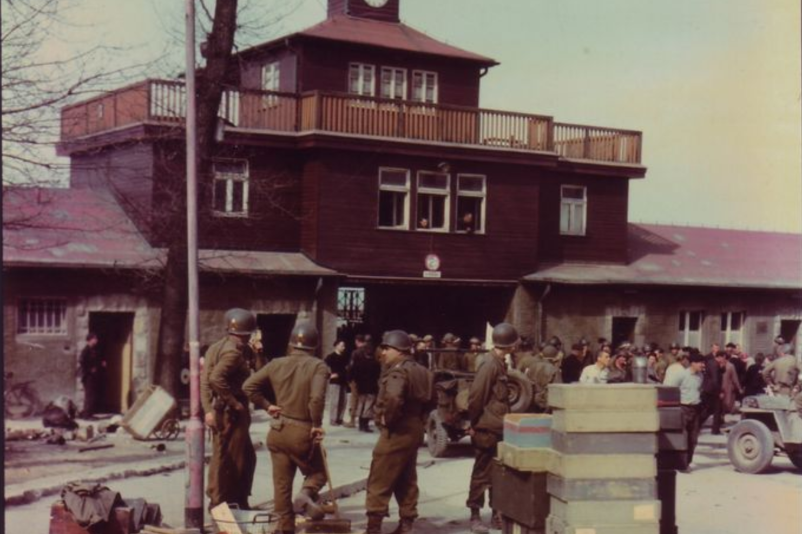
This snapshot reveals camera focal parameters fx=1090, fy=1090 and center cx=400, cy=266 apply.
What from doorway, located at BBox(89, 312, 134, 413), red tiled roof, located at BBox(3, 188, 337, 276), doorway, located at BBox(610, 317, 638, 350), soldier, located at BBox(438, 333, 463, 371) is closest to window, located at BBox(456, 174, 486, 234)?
red tiled roof, located at BBox(3, 188, 337, 276)

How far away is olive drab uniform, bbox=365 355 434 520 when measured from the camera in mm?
11109

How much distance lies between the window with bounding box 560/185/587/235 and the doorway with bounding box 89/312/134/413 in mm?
14132

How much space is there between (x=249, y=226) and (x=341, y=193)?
101 inches

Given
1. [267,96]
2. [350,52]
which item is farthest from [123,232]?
[350,52]

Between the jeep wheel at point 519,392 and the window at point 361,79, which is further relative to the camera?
the window at point 361,79

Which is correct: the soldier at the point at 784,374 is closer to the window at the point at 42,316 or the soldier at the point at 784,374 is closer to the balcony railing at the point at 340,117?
the balcony railing at the point at 340,117

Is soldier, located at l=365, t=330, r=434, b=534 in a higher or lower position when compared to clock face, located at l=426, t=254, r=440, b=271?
lower

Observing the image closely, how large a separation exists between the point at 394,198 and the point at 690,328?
10834 mm

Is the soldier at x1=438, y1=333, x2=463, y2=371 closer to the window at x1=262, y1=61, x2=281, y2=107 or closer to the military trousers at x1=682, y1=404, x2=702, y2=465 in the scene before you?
the military trousers at x1=682, y1=404, x2=702, y2=465

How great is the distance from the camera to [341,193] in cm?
2853

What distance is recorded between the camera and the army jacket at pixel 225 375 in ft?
36.9

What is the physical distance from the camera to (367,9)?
3306cm

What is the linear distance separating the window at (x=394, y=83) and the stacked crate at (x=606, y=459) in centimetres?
2315

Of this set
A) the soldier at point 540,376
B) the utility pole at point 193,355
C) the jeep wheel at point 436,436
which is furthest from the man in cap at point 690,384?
the utility pole at point 193,355
